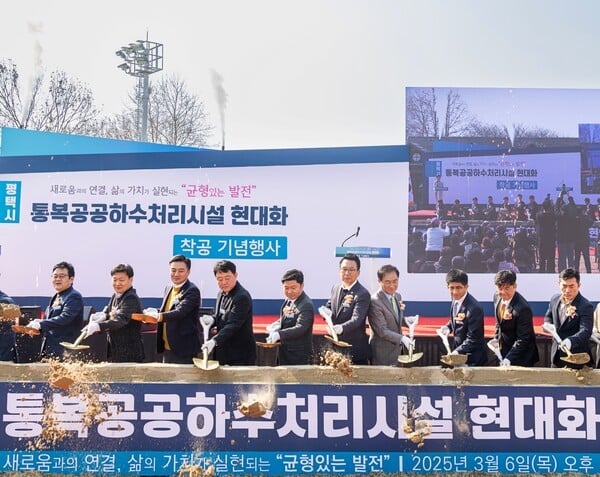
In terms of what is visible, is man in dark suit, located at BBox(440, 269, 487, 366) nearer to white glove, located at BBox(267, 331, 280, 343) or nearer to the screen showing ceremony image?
white glove, located at BBox(267, 331, 280, 343)

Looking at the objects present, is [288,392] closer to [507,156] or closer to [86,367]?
[86,367]

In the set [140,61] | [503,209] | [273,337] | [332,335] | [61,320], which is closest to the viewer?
[273,337]

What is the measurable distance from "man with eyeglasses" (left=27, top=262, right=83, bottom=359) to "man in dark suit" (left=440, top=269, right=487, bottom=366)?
2645 mm

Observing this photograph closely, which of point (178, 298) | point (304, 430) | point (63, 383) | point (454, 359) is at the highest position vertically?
point (178, 298)

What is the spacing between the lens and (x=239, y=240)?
835 centimetres

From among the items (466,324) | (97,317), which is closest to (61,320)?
(97,317)

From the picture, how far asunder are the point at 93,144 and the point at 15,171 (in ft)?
5.53

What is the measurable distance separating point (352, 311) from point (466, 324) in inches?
32.4

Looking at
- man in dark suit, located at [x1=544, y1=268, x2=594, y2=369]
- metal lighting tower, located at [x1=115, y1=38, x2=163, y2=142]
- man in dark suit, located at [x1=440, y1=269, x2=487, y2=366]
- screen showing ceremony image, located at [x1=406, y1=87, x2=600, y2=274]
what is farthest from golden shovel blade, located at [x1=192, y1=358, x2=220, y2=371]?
metal lighting tower, located at [x1=115, y1=38, x2=163, y2=142]

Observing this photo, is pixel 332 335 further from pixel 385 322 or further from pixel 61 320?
pixel 61 320

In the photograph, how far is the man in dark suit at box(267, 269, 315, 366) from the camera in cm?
457

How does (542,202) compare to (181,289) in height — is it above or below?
above

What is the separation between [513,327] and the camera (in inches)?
175

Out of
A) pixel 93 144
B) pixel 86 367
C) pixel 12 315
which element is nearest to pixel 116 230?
pixel 93 144
